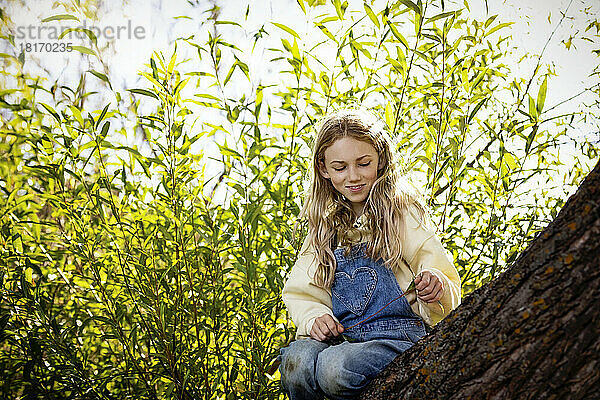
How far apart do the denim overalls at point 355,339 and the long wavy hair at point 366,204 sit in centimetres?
3

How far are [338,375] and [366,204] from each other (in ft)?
1.59

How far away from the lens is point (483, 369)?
961mm

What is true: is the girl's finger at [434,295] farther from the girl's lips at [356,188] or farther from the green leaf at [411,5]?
the green leaf at [411,5]

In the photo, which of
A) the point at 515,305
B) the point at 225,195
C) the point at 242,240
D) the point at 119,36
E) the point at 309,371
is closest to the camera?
the point at 515,305

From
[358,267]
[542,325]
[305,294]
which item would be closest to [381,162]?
[358,267]

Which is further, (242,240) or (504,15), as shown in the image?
(504,15)

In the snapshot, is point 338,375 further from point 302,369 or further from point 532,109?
point 532,109

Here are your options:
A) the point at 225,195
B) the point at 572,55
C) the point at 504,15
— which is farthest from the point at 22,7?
the point at 572,55

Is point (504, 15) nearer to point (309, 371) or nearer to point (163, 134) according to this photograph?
point (163, 134)

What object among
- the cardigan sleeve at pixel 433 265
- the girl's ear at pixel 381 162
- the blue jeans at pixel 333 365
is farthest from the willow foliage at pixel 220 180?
the blue jeans at pixel 333 365

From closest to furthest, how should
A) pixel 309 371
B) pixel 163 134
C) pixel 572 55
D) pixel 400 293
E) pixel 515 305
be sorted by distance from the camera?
pixel 515 305 < pixel 309 371 < pixel 400 293 < pixel 163 134 < pixel 572 55

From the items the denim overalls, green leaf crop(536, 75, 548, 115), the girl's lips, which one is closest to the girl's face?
the girl's lips

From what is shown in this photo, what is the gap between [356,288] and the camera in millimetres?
1574

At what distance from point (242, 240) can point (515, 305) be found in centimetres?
92
